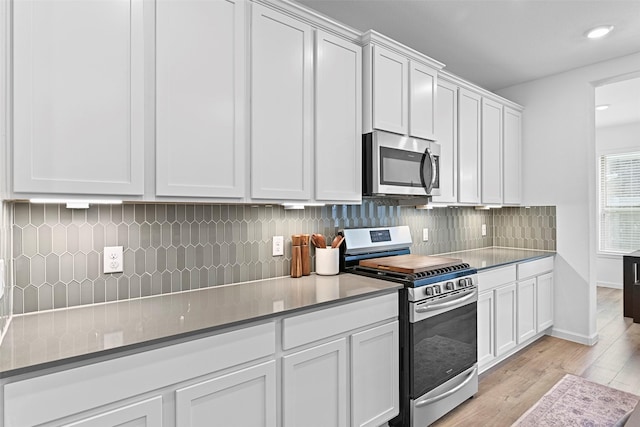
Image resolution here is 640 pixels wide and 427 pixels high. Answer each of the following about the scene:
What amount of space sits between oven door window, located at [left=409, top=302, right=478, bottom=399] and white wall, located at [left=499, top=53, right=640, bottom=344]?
1769 mm

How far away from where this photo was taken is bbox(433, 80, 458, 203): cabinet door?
299cm

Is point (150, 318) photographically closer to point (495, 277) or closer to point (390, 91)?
point (390, 91)

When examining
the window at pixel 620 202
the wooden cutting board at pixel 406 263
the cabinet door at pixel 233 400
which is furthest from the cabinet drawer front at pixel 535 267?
the window at pixel 620 202

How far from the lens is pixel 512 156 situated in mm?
3850

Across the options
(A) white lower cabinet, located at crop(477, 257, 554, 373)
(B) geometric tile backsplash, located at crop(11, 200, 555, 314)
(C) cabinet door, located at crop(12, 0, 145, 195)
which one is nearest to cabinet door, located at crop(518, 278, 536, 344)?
(A) white lower cabinet, located at crop(477, 257, 554, 373)

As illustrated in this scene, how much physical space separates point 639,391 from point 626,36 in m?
2.75

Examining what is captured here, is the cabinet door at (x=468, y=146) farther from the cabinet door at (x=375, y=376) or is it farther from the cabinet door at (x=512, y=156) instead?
the cabinet door at (x=375, y=376)

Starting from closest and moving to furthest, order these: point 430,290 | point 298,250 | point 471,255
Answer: point 430,290 < point 298,250 < point 471,255

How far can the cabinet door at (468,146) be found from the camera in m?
3.20

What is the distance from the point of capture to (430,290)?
7.15ft

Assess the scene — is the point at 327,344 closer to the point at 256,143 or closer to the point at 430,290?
the point at 430,290

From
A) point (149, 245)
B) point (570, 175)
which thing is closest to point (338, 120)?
point (149, 245)

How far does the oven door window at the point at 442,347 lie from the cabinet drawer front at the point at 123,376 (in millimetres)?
1034

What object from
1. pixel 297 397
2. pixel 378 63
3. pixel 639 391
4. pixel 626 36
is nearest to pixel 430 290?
pixel 297 397
